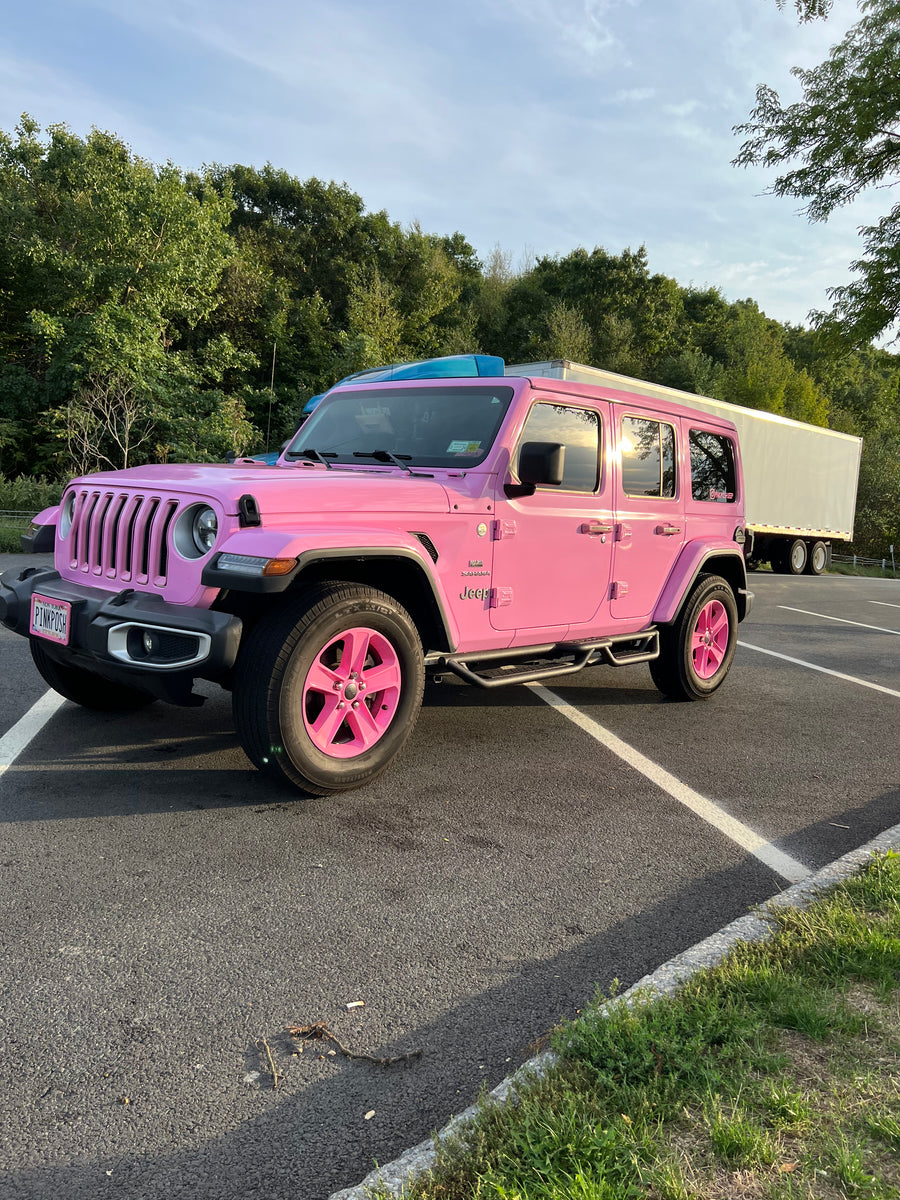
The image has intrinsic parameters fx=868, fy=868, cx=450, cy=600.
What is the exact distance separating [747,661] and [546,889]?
5560 millimetres

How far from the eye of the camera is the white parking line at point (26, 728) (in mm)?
4285

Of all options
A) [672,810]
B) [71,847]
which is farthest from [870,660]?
[71,847]

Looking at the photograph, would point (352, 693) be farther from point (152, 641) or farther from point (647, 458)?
point (647, 458)

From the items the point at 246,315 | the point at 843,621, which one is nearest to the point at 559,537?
the point at 843,621

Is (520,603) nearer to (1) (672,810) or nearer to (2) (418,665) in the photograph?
(2) (418,665)

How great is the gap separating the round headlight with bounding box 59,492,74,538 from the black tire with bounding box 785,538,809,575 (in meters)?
22.4

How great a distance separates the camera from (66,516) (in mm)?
4492

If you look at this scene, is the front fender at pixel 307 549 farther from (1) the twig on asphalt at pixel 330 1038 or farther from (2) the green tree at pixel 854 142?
(2) the green tree at pixel 854 142

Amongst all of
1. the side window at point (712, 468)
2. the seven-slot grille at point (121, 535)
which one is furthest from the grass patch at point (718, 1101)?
A: the side window at point (712, 468)

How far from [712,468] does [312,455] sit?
3.09 meters

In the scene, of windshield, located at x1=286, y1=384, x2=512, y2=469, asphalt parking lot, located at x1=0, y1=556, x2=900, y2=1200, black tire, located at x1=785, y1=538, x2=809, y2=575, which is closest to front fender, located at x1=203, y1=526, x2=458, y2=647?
windshield, located at x1=286, y1=384, x2=512, y2=469

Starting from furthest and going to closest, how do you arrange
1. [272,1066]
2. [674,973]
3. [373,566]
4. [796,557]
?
[796,557], [373,566], [674,973], [272,1066]

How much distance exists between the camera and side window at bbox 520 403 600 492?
4836 mm

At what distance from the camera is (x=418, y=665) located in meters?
4.08
